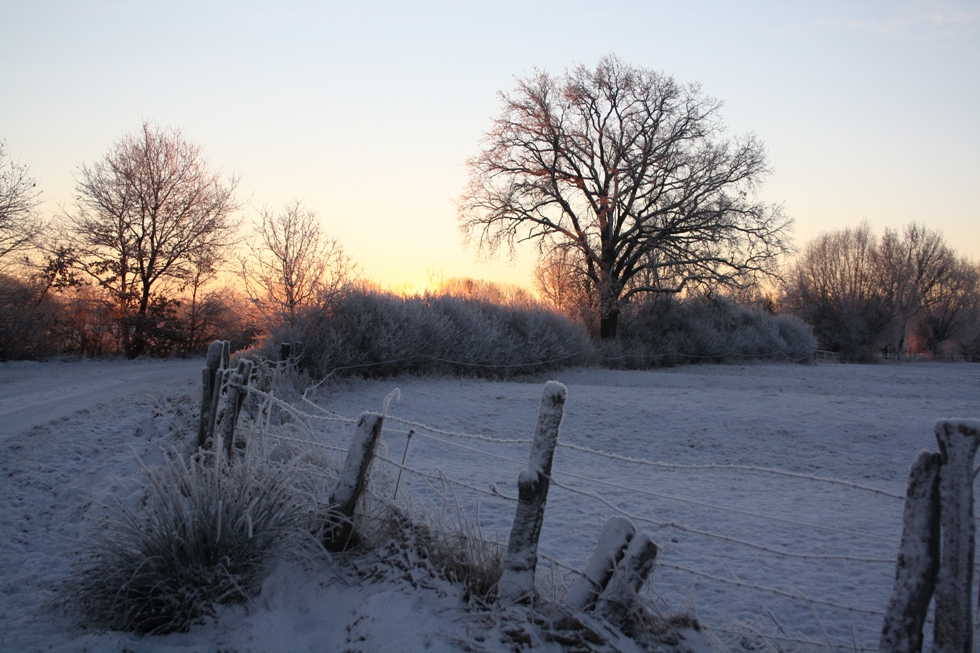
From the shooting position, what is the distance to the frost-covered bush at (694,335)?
1026 inches

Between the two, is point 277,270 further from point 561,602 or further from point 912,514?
point 912,514

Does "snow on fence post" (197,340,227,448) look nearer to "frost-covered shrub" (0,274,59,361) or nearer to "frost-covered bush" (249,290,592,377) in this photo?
"frost-covered bush" (249,290,592,377)

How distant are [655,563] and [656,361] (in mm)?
23780

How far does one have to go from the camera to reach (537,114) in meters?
25.5

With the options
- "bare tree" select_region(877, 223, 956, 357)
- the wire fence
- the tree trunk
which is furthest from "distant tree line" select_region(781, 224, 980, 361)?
the wire fence

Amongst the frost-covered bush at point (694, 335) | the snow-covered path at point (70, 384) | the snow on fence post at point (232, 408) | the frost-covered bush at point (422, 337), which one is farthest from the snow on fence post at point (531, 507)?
the frost-covered bush at point (694, 335)

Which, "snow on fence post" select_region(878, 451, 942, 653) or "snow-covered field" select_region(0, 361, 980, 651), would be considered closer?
"snow on fence post" select_region(878, 451, 942, 653)

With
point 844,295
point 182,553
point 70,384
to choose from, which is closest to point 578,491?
point 182,553

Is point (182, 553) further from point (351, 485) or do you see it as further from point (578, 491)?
point (578, 491)

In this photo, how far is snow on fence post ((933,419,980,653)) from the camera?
2.32 meters

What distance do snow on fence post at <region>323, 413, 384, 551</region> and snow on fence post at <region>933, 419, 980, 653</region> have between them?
2.78m

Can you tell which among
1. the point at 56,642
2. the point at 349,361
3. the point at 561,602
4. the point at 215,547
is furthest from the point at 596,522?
the point at 349,361

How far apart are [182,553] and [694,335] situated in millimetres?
26635

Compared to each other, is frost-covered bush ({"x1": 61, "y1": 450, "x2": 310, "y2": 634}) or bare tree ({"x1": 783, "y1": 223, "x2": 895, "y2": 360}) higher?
bare tree ({"x1": 783, "y1": 223, "x2": 895, "y2": 360})
